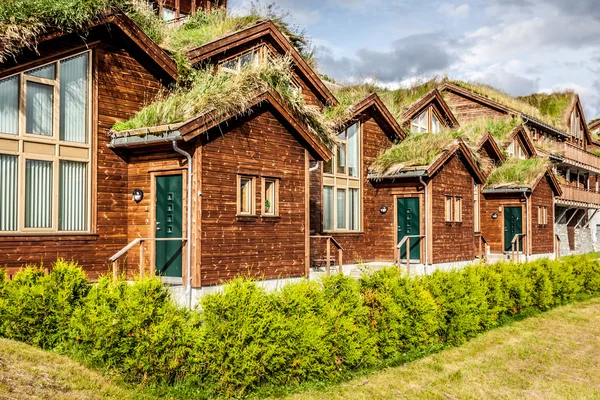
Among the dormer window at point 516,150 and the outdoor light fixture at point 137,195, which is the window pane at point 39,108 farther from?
the dormer window at point 516,150

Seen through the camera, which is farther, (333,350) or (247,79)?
(247,79)

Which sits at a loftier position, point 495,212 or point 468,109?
point 468,109

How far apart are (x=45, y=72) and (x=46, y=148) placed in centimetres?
150

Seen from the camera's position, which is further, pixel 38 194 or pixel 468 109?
pixel 468 109

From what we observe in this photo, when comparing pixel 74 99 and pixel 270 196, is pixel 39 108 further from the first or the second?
pixel 270 196

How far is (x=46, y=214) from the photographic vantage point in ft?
41.4

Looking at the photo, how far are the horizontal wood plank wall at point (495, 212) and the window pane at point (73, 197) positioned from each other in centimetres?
2027

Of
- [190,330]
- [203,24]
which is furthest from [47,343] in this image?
[203,24]

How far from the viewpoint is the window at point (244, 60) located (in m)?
17.2

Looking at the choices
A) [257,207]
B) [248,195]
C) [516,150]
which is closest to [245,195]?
[248,195]

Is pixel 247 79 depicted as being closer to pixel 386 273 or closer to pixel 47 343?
pixel 386 273

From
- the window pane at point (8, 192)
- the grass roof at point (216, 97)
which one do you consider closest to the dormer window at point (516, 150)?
the grass roof at point (216, 97)

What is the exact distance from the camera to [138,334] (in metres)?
8.69

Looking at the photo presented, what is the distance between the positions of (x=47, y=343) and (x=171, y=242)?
180 inches
